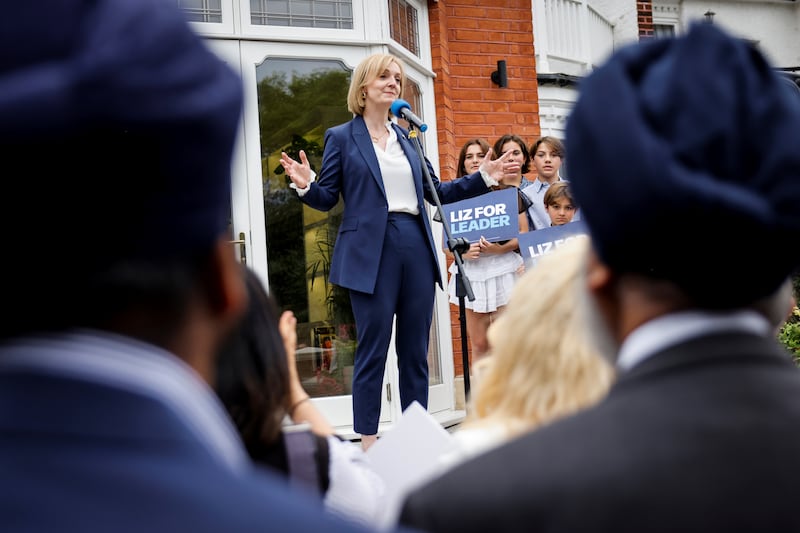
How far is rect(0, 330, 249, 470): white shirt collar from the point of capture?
0.62 meters

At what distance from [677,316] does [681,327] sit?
0.6 inches

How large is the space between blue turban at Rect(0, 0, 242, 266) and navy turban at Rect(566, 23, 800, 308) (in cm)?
48

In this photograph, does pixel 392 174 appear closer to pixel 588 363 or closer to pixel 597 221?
pixel 588 363

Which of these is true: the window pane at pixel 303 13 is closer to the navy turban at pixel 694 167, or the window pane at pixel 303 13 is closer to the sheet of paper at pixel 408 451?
the sheet of paper at pixel 408 451

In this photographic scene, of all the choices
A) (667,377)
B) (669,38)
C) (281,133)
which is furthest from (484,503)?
(281,133)

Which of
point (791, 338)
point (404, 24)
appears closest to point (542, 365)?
point (791, 338)

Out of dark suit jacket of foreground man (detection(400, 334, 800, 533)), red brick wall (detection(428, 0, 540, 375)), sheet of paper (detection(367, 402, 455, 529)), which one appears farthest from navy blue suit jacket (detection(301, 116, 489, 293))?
dark suit jacket of foreground man (detection(400, 334, 800, 533))

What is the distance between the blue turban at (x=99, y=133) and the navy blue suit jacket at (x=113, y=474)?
104 millimetres

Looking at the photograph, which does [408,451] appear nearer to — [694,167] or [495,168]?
[694,167]

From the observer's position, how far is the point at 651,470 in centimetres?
89

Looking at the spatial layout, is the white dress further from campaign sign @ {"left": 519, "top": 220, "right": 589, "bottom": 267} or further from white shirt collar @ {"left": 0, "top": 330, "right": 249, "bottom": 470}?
white shirt collar @ {"left": 0, "top": 330, "right": 249, "bottom": 470}

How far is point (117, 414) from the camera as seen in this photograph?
2.00 feet

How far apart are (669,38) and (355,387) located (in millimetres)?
3750

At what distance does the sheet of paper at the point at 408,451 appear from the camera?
1.86 metres
